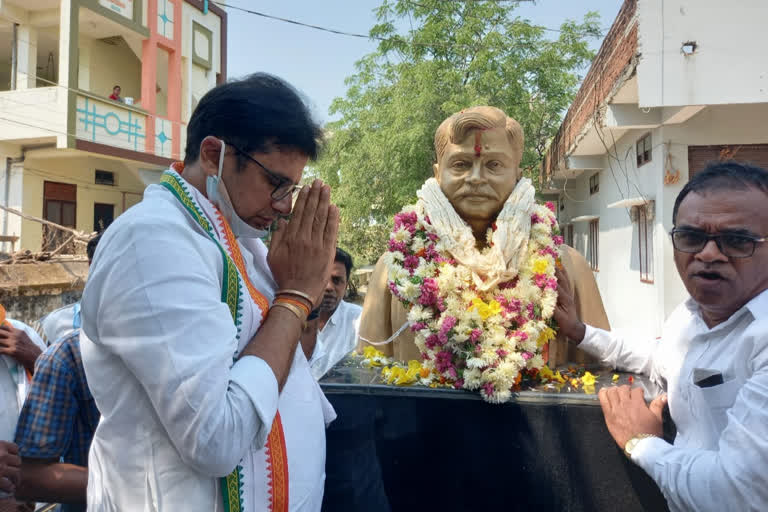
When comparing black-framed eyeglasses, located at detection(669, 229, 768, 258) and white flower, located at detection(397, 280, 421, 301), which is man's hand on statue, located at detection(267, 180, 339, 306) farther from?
white flower, located at detection(397, 280, 421, 301)

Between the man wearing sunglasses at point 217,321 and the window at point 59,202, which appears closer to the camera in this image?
the man wearing sunglasses at point 217,321

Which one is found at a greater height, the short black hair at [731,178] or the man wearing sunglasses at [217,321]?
the short black hair at [731,178]

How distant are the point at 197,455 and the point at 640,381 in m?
1.90

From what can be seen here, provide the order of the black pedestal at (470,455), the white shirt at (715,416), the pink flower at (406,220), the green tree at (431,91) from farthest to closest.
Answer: the green tree at (431,91) < the pink flower at (406,220) < the black pedestal at (470,455) < the white shirt at (715,416)

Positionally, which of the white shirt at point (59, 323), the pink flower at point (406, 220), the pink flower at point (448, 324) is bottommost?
the white shirt at point (59, 323)

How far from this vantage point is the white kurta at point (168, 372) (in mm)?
1085

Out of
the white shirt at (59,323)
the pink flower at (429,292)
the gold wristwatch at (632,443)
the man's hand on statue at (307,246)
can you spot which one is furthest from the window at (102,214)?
the gold wristwatch at (632,443)

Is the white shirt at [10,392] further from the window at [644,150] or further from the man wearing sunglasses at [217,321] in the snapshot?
the window at [644,150]

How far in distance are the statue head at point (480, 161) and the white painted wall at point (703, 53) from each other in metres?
4.21

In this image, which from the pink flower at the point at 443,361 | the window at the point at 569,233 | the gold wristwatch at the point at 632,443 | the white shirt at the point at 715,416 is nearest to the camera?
the white shirt at the point at 715,416

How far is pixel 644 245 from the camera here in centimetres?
881

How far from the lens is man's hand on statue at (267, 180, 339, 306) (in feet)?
4.55

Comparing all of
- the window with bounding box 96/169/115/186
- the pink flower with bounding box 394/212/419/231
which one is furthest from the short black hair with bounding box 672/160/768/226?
the window with bounding box 96/169/115/186

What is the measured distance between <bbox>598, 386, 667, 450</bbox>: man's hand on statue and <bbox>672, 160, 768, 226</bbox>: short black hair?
2.36ft
